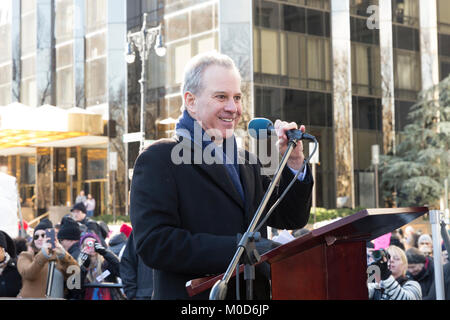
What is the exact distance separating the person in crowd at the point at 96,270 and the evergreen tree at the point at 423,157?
20.7 m

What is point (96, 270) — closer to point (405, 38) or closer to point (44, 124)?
point (44, 124)

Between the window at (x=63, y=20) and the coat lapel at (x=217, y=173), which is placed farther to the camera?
the window at (x=63, y=20)

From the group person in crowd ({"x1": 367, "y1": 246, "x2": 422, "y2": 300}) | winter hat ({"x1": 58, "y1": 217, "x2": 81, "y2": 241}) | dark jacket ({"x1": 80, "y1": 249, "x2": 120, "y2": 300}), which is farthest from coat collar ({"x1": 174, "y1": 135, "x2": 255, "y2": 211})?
winter hat ({"x1": 58, "y1": 217, "x2": 81, "y2": 241})

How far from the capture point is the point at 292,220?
309cm

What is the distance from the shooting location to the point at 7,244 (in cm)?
783

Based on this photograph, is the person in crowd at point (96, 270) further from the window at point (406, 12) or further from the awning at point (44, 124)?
the window at point (406, 12)

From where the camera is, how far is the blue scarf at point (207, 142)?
2879 mm

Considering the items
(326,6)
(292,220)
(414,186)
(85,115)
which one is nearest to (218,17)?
(326,6)

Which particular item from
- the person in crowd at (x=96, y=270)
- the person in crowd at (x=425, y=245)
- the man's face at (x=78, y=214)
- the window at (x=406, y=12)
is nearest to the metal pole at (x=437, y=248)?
the person in crowd at (x=96, y=270)

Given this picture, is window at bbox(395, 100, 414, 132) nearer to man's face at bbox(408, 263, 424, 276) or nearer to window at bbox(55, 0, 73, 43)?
window at bbox(55, 0, 73, 43)

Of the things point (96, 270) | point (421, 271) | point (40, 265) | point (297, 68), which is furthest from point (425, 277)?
point (297, 68)

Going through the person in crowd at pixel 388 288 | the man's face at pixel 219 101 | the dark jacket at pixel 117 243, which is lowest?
the person in crowd at pixel 388 288
